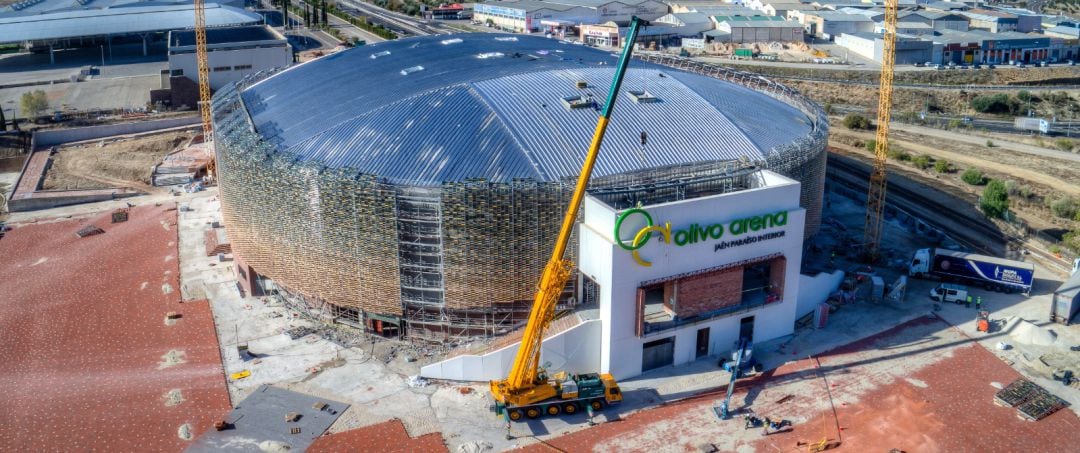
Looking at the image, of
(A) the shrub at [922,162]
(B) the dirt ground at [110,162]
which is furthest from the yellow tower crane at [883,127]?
(B) the dirt ground at [110,162]

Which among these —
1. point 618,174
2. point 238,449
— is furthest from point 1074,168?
point 238,449

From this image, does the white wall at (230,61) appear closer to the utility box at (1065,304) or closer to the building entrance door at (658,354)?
the building entrance door at (658,354)

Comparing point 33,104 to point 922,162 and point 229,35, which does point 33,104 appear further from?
point 922,162

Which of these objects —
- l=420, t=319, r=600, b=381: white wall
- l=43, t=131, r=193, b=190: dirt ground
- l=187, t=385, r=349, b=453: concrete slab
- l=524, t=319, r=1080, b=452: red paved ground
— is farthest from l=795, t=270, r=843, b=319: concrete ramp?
l=43, t=131, r=193, b=190: dirt ground

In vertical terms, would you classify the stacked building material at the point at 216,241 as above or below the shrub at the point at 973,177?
below

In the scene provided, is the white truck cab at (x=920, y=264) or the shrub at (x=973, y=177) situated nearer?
the white truck cab at (x=920, y=264)
